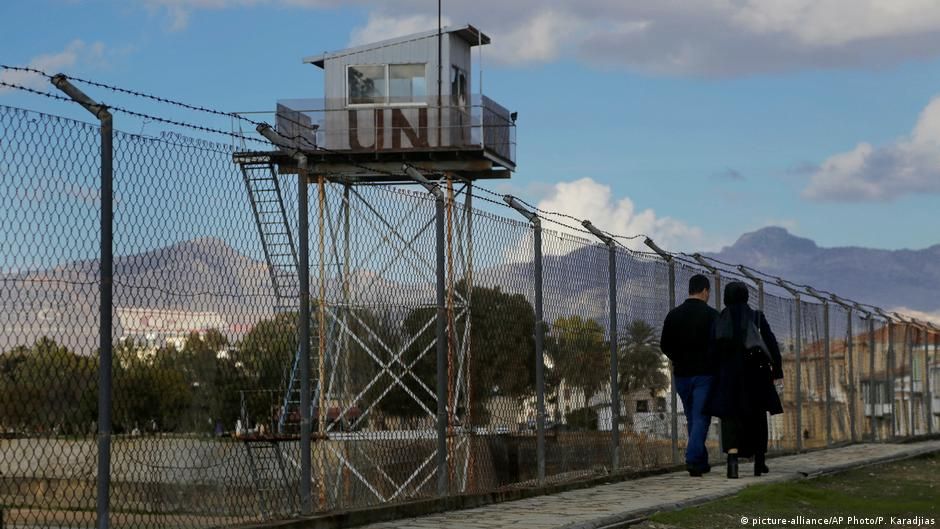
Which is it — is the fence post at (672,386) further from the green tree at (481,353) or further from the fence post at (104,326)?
the fence post at (104,326)

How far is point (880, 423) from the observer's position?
26.5m

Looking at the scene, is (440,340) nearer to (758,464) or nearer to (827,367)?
(758,464)

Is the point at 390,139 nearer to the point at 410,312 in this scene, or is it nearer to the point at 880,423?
the point at 880,423

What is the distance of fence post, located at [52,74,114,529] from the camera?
301 inches

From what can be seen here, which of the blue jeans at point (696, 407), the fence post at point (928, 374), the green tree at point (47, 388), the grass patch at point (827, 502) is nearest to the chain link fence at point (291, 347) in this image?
the green tree at point (47, 388)

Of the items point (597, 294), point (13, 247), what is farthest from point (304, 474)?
point (597, 294)

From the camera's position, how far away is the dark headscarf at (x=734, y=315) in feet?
47.4

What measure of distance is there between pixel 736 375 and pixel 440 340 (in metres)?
4.28

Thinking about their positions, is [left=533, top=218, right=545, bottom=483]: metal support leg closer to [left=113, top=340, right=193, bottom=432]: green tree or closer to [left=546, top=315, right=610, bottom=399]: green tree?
[left=546, top=315, right=610, bottom=399]: green tree

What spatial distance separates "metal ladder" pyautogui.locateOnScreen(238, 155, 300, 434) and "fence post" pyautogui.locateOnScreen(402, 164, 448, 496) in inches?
39.8

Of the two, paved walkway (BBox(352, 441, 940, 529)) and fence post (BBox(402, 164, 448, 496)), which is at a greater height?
fence post (BBox(402, 164, 448, 496))

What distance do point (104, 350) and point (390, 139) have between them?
20394 mm

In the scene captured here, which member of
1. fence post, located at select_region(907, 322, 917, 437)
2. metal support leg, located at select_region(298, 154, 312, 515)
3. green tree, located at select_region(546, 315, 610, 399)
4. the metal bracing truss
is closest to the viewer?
metal support leg, located at select_region(298, 154, 312, 515)

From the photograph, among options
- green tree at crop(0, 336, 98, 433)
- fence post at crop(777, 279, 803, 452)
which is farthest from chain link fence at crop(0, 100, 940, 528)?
fence post at crop(777, 279, 803, 452)
